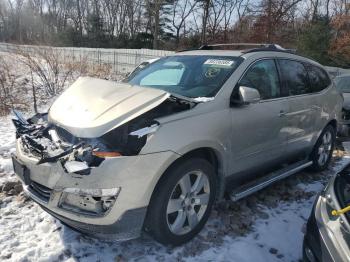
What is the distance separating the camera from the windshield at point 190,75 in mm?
3604

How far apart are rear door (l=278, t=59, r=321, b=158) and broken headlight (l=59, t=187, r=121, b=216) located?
245 cm

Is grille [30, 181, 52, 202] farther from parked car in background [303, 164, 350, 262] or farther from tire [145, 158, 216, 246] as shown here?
parked car in background [303, 164, 350, 262]

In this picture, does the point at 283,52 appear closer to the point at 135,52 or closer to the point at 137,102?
the point at 137,102

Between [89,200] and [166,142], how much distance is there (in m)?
0.73

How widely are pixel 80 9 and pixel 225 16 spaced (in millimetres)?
25813

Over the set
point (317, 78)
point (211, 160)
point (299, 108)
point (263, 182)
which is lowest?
point (263, 182)

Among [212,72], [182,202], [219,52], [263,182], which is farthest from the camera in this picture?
[219,52]

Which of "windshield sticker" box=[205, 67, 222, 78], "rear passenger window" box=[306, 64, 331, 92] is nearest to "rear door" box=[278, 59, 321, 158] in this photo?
"rear passenger window" box=[306, 64, 331, 92]

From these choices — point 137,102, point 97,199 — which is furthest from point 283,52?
point 97,199

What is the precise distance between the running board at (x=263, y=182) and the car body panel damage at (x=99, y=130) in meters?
1.10

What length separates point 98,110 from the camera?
9.89 feet

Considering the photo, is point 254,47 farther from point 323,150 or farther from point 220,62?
point 323,150

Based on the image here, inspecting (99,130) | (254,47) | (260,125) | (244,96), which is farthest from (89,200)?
(254,47)

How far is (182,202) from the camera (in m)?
3.19
